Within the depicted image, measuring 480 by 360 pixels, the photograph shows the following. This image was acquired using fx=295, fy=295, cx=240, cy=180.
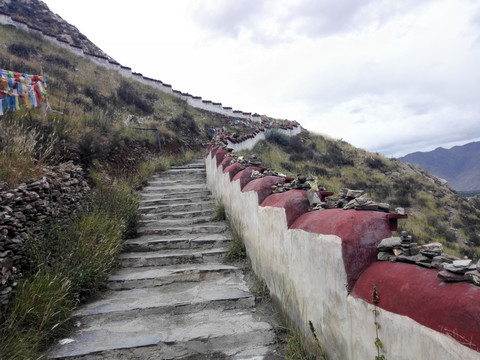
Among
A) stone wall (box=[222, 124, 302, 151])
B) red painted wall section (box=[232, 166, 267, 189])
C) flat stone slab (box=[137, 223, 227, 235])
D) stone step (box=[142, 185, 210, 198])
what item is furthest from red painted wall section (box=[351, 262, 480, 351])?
stone wall (box=[222, 124, 302, 151])

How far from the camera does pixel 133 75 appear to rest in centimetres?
2330

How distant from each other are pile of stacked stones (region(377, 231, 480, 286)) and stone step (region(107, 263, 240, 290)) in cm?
280

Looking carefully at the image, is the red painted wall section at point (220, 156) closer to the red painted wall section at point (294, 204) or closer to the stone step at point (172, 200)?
the stone step at point (172, 200)

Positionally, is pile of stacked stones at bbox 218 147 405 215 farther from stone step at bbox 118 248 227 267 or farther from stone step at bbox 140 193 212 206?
stone step at bbox 140 193 212 206

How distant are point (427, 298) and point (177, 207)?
5497 mm

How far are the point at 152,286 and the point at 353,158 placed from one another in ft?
58.1

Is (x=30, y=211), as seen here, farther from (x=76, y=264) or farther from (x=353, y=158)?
(x=353, y=158)

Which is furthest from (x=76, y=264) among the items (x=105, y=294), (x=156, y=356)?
(x=156, y=356)

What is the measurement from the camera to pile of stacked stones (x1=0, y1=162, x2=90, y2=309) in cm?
296

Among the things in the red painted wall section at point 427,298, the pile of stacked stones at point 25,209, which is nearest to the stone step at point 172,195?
the pile of stacked stones at point 25,209

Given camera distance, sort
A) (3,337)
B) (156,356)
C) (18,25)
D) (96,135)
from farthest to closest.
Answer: (18,25), (96,135), (156,356), (3,337)

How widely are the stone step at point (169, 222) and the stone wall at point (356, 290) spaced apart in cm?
252

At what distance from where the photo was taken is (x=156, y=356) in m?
2.70

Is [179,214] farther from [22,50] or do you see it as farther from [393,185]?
[22,50]
